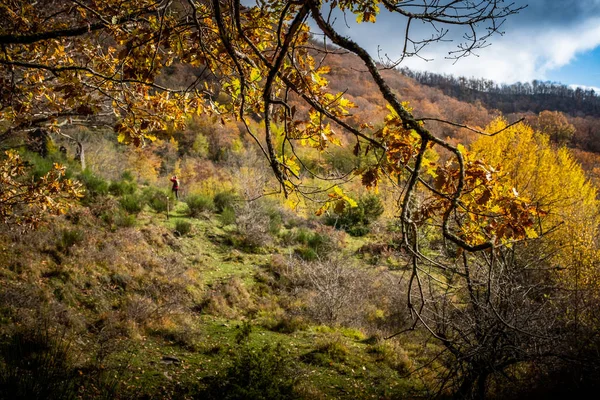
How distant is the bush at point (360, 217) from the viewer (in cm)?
1753

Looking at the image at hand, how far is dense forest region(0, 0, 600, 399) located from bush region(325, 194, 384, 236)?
2.20m

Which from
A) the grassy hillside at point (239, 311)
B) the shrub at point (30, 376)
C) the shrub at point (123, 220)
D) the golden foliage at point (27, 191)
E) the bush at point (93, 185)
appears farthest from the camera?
the bush at point (93, 185)

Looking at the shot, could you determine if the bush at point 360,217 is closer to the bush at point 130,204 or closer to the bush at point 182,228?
the bush at point 182,228

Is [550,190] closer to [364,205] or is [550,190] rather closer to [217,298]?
[364,205]

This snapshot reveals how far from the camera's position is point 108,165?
17.7m

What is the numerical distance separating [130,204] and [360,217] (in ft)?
37.2

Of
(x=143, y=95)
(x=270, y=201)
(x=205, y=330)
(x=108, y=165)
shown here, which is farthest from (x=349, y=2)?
(x=108, y=165)

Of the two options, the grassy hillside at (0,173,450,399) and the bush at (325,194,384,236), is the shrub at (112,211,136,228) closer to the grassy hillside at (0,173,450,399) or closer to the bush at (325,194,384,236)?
the grassy hillside at (0,173,450,399)

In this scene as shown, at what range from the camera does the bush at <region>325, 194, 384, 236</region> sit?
17.5 meters

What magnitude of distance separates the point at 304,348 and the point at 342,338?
107 centimetres

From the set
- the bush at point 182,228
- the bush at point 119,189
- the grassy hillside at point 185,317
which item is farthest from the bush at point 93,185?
the bush at point 182,228

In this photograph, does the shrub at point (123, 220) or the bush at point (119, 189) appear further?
the bush at point (119, 189)

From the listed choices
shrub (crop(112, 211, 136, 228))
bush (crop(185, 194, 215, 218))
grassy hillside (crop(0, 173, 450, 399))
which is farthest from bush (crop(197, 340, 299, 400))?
bush (crop(185, 194, 215, 218))

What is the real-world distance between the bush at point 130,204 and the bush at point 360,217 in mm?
9490
